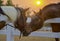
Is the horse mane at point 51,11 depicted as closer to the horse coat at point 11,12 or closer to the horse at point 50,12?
the horse at point 50,12

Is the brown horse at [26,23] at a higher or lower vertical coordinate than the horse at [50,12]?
lower

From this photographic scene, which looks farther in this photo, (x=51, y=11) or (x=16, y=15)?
(x=51, y=11)

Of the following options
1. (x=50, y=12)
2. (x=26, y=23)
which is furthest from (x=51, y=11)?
(x=26, y=23)

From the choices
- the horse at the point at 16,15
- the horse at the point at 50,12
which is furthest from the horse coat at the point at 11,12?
the horse at the point at 50,12

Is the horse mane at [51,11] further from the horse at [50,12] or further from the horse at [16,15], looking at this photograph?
the horse at [16,15]

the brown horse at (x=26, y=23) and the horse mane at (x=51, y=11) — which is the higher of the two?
the horse mane at (x=51, y=11)

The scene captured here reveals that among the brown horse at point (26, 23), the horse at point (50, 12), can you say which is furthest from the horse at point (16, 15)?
the horse at point (50, 12)

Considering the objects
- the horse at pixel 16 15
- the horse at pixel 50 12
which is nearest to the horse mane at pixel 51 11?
the horse at pixel 50 12

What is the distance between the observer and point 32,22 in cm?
105

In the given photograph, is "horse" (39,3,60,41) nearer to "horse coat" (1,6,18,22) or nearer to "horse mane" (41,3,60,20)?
"horse mane" (41,3,60,20)

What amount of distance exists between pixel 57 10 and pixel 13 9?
0.29 metres

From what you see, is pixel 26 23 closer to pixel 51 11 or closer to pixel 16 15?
pixel 16 15

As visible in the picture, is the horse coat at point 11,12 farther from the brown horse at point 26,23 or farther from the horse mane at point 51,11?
the horse mane at point 51,11

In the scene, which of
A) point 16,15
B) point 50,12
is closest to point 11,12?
point 16,15
